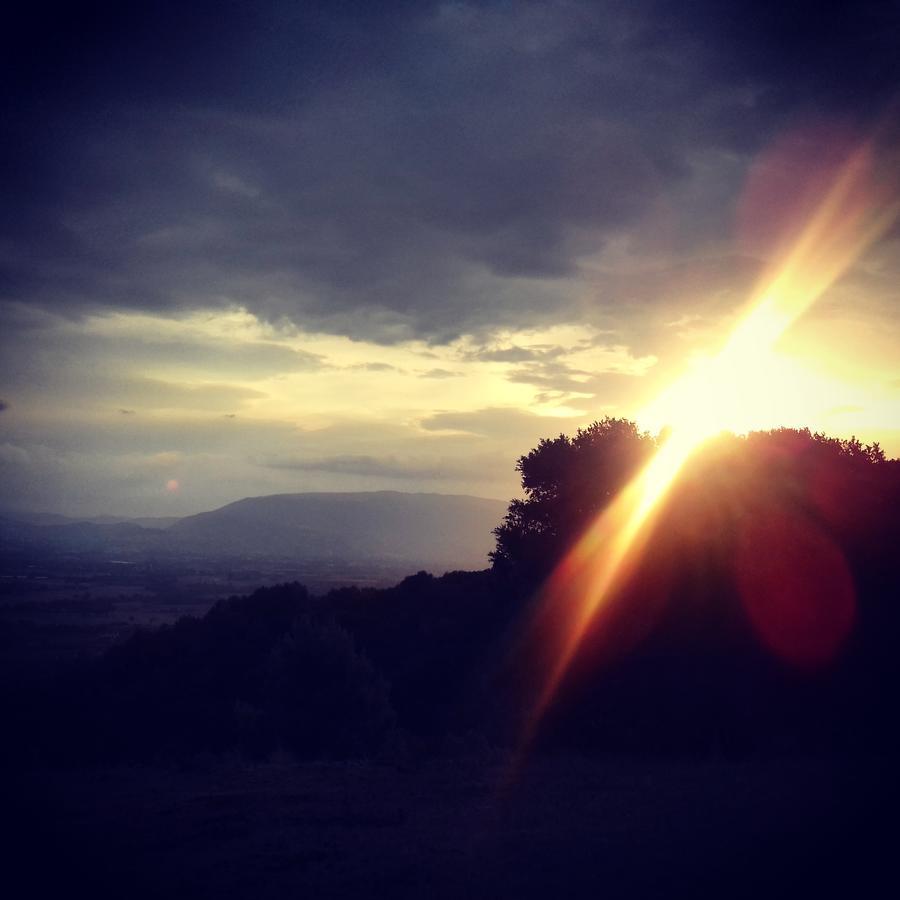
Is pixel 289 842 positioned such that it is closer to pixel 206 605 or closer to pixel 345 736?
pixel 345 736

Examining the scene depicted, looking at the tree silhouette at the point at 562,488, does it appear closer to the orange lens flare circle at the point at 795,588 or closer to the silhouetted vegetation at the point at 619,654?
the silhouetted vegetation at the point at 619,654

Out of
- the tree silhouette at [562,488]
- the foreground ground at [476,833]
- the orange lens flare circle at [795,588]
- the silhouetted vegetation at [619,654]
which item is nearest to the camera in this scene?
the foreground ground at [476,833]

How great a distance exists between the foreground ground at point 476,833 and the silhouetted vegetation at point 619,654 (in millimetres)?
3940

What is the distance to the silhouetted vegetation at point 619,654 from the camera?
18719mm

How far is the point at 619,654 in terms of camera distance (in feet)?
75.0

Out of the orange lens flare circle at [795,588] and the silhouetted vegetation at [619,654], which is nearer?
the silhouetted vegetation at [619,654]

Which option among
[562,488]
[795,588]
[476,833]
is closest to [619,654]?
[795,588]

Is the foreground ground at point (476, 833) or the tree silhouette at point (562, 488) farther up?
the tree silhouette at point (562, 488)

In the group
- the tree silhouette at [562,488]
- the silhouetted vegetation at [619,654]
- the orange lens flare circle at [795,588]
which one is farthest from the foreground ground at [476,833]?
the tree silhouette at [562,488]

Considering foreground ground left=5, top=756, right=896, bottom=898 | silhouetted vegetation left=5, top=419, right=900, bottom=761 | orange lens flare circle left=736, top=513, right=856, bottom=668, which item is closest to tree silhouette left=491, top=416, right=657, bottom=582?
silhouetted vegetation left=5, top=419, right=900, bottom=761

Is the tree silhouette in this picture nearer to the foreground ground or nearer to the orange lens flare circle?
the orange lens flare circle

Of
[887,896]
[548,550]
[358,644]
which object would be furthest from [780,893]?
[358,644]

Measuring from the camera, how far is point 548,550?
1198 inches

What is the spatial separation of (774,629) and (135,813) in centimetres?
1729
